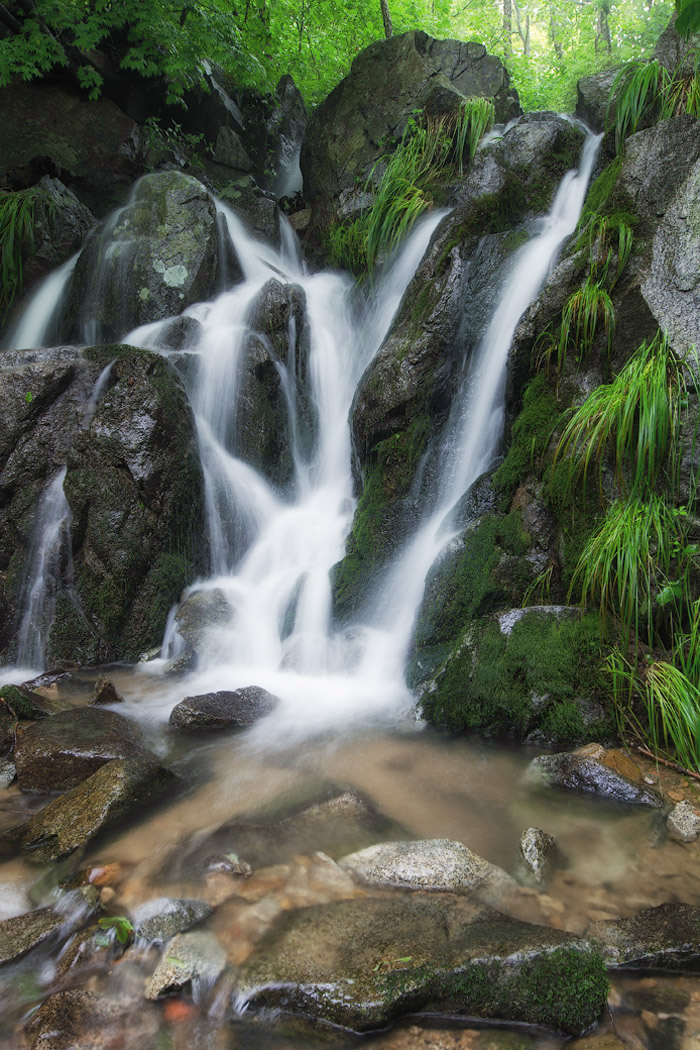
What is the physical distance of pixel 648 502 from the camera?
3.70 m

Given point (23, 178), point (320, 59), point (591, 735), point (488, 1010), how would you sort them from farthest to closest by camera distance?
point (320, 59) → point (23, 178) → point (591, 735) → point (488, 1010)

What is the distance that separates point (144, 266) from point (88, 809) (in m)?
7.32

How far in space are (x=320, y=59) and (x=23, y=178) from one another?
268 inches

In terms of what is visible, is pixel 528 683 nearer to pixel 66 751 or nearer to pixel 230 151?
pixel 66 751

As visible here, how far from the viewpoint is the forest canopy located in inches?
342

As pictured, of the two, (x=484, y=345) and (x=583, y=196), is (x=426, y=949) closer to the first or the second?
(x=484, y=345)

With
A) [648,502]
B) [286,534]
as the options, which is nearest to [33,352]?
[286,534]

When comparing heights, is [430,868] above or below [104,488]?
below

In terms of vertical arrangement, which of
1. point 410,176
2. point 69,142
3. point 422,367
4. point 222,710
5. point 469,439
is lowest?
point 222,710

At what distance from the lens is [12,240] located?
8.09 meters

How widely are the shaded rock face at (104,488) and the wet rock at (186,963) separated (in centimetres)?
355

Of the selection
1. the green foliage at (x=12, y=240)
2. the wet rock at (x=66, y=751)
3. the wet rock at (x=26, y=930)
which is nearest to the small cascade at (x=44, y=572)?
the wet rock at (x=66, y=751)

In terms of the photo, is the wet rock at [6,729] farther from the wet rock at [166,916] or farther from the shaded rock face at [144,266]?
the shaded rock face at [144,266]

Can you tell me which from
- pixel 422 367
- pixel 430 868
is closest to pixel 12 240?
pixel 422 367
